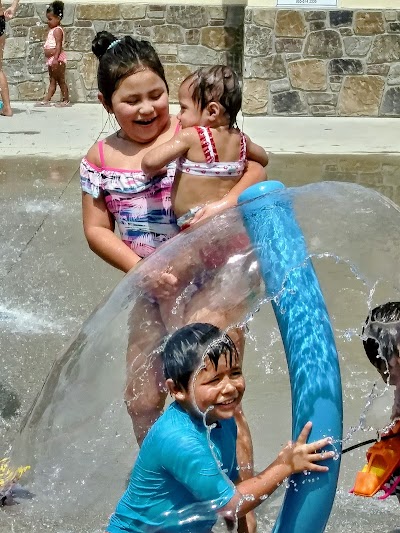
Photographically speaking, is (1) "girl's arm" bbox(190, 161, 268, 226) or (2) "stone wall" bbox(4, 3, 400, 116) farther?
(2) "stone wall" bbox(4, 3, 400, 116)

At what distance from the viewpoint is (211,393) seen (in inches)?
112

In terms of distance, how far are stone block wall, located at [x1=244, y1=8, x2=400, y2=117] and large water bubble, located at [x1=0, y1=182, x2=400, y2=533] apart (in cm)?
851

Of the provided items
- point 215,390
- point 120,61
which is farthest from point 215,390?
point 120,61

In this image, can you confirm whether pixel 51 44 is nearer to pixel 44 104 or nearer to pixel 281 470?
pixel 44 104

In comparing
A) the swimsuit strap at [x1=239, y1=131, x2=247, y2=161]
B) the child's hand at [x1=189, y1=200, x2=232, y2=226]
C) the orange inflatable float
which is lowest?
the orange inflatable float

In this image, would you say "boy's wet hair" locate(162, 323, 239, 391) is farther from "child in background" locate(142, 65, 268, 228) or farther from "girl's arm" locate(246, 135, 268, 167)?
"girl's arm" locate(246, 135, 268, 167)

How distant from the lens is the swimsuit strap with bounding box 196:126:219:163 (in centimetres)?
377

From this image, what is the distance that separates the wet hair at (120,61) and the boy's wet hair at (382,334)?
1291 mm

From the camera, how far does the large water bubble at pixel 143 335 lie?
321 centimetres

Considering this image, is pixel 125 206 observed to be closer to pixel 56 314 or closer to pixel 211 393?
pixel 211 393

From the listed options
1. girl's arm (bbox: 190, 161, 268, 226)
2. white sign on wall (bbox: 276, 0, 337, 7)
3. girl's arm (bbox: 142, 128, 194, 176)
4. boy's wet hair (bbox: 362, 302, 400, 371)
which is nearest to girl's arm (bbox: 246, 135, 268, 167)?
girl's arm (bbox: 190, 161, 268, 226)

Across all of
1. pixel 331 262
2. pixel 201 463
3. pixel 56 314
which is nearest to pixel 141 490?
pixel 201 463

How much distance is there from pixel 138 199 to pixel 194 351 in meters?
1.15

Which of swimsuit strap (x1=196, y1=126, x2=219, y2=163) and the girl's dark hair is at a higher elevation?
swimsuit strap (x1=196, y1=126, x2=219, y2=163)
